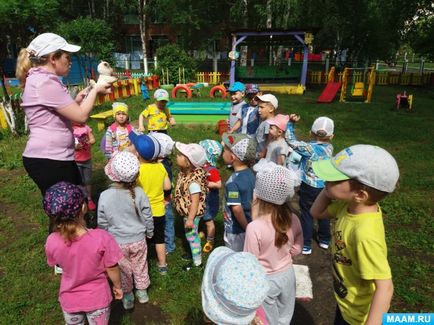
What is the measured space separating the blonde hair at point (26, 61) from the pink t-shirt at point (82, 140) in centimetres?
190

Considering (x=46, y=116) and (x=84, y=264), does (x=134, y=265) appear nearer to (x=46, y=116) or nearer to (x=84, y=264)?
(x=84, y=264)

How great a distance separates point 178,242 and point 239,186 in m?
1.93

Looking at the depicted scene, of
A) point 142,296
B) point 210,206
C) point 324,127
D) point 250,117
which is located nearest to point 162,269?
point 142,296

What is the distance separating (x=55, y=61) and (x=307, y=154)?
277cm

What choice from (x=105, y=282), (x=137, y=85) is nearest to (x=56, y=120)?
(x=105, y=282)

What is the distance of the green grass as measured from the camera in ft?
11.2

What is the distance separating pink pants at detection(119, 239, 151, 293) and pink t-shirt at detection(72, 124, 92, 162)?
7.80 ft

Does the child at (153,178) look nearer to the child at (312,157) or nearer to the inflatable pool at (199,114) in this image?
the child at (312,157)

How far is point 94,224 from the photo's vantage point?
16.2ft

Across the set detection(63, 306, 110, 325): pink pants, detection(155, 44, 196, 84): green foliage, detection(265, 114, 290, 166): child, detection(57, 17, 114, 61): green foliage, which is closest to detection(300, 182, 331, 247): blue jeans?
detection(265, 114, 290, 166): child

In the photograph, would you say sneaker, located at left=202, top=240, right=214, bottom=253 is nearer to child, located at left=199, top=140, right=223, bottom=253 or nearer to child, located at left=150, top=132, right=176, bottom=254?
child, located at left=199, top=140, right=223, bottom=253

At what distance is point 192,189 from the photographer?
3.60m

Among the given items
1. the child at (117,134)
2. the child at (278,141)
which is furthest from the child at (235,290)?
the child at (117,134)

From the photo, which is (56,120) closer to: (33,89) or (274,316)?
(33,89)
